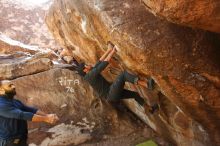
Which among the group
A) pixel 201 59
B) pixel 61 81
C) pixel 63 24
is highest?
pixel 63 24

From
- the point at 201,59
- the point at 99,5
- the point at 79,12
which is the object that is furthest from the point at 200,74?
the point at 79,12

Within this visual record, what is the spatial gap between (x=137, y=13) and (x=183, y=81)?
1192mm

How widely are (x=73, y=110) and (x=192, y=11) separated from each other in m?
5.29

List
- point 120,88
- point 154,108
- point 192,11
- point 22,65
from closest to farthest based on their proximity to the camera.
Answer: point 192,11
point 120,88
point 154,108
point 22,65

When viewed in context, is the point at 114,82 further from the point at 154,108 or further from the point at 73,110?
the point at 73,110

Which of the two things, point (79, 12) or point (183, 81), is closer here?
point (183, 81)

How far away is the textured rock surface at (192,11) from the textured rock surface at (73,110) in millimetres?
4547

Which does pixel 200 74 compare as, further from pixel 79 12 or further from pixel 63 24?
pixel 63 24

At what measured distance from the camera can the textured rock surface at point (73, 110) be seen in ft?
25.7

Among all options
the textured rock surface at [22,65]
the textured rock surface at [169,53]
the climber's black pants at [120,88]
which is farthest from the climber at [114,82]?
the textured rock surface at [22,65]

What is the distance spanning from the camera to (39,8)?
750 inches

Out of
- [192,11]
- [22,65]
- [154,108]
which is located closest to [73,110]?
[22,65]

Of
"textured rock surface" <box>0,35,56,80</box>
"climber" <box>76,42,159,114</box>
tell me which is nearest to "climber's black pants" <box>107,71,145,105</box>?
"climber" <box>76,42,159,114</box>

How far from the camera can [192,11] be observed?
3545 millimetres
